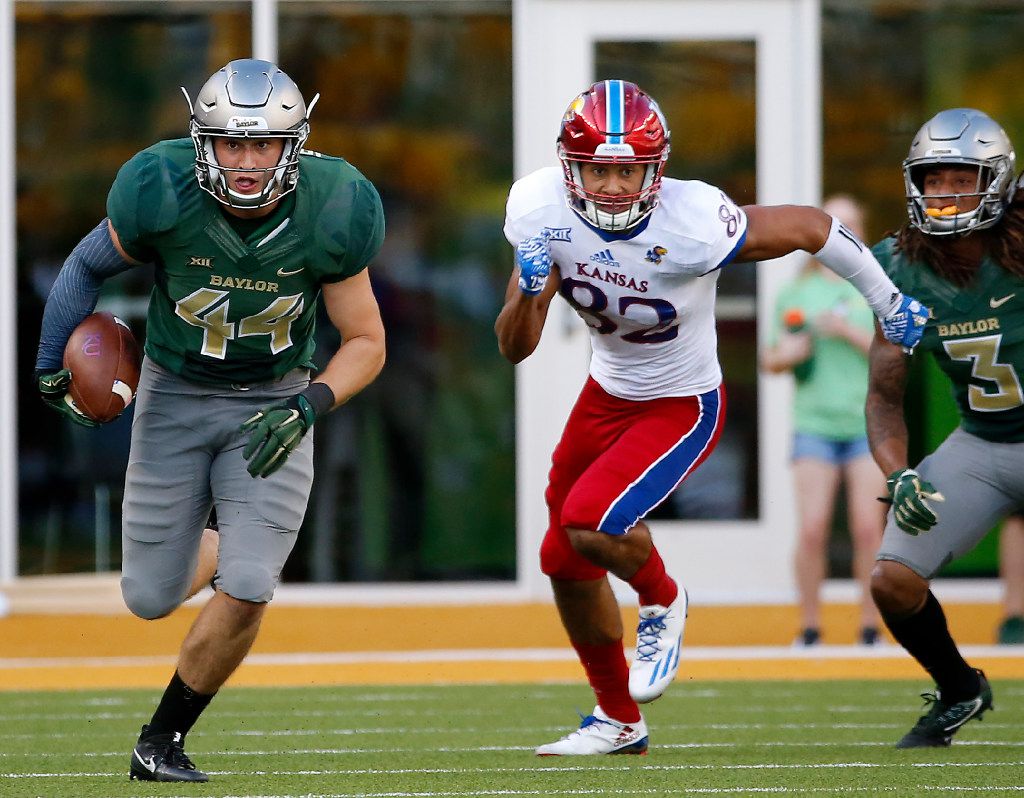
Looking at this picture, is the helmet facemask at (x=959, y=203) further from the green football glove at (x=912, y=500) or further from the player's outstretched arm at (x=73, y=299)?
the player's outstretched arm at (x=73, y=299)

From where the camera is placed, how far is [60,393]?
529 cm

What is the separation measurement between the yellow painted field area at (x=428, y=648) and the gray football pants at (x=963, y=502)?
1.99 metres

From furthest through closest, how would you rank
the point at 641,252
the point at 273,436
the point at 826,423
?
the point at 826,423 → the point at 641,252 → the point at 273,436

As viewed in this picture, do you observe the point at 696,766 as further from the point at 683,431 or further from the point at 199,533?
the point at 199,533

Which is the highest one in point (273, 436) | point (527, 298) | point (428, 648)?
point (527, 298)

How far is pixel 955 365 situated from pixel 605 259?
1.14 m

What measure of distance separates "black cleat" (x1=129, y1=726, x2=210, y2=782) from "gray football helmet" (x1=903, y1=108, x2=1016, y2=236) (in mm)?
2515

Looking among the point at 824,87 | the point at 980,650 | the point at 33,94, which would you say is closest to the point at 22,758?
the point at 980,650

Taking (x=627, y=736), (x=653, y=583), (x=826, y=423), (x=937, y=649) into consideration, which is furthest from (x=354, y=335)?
(x=826, y=423)

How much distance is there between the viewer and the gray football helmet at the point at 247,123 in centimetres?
502

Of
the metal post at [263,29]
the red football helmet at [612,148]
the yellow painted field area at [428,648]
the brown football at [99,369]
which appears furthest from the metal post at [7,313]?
the red football helmet at [612,148]

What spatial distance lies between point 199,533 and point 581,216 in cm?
135

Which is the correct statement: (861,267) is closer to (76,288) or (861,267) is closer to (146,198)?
(146,198)

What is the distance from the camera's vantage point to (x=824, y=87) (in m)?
9.81
